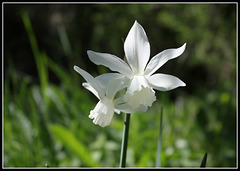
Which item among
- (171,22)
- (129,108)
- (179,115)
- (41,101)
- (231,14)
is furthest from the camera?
(171,22)

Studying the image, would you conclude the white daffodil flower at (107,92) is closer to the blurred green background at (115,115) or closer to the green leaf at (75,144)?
the blurred green background at (115,115)

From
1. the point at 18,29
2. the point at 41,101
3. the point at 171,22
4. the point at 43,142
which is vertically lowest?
the point at 43,142

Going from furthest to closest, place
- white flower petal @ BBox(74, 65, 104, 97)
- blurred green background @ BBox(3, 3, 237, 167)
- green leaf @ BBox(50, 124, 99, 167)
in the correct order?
1. blurred green background @ BBox(3, 3, 237, 167)
2. green leaf @ BBox(50, 124, 99, 167)
3. white flower petal @ BBox(74, 65, 104, 97)

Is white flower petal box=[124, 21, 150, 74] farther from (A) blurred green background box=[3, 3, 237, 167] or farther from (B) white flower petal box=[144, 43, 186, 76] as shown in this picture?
(A) blurred green background box=[3, 3, 237, 167]

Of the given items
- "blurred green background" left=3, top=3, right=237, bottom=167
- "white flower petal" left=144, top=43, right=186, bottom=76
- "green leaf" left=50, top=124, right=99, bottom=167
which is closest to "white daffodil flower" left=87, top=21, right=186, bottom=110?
"white flower petal" left=144, top=43, right=186, bottom=76

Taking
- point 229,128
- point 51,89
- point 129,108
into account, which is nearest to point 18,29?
point 51,89

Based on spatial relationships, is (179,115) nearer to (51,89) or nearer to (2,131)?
(51,89)
